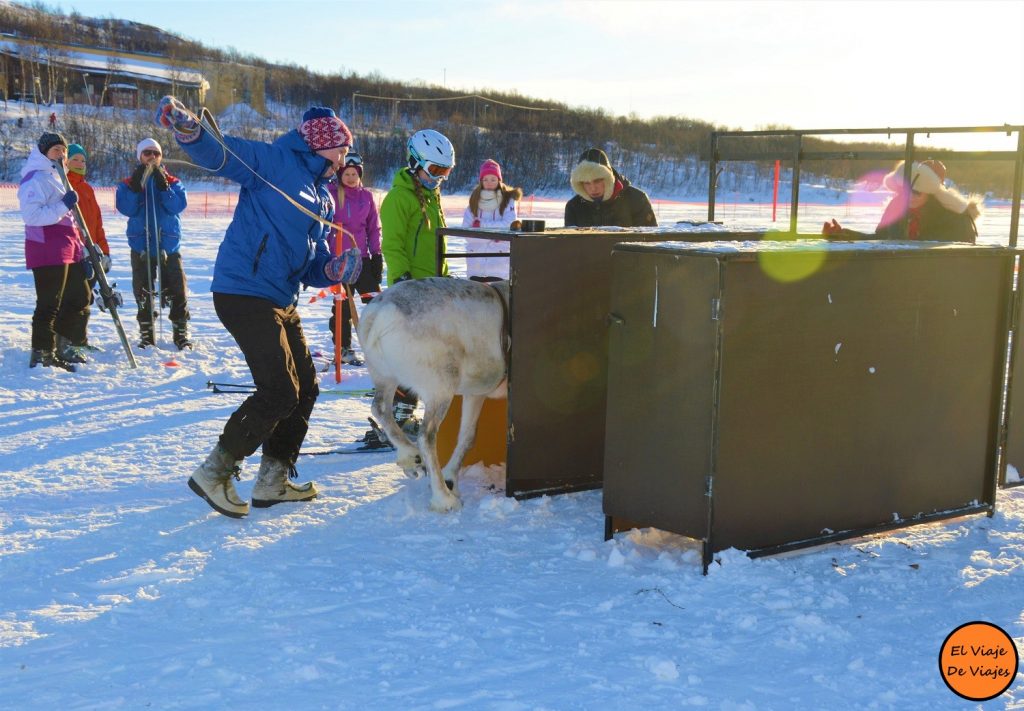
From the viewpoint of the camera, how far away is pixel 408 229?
20.8 ft

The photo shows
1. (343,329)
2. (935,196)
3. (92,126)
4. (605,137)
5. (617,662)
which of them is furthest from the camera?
(605,137)

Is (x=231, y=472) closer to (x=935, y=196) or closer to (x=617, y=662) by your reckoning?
(x=617, y=662)

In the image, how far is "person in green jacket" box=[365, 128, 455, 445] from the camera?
6160 millimetres

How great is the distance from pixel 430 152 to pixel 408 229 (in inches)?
21.9

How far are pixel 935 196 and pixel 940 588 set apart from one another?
3.67 metres

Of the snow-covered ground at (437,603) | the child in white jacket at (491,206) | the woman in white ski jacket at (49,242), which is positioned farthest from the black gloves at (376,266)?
the snow-covered ground at (437,603)

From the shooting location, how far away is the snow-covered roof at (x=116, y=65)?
66000mm

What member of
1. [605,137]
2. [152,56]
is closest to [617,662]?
[605,137]

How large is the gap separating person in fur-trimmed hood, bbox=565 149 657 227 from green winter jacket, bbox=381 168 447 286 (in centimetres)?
112

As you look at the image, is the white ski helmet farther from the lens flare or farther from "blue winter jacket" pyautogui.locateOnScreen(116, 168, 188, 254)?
"blue winter jacket" pyautogui.locateOnScreen(116, 168, 188, 254)

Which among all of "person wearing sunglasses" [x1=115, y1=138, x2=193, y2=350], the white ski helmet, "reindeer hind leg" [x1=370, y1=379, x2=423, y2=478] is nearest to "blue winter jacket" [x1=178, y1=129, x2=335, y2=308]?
"reindeer hind leg" [x1=370, y1=379, x2=423, y2=478]

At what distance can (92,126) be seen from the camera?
A: 4678 centimetres

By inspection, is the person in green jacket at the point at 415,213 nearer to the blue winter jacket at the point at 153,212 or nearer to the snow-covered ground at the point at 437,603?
the snow-covered ground at the point at 437,603

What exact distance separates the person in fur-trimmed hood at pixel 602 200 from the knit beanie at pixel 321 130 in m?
2.35
